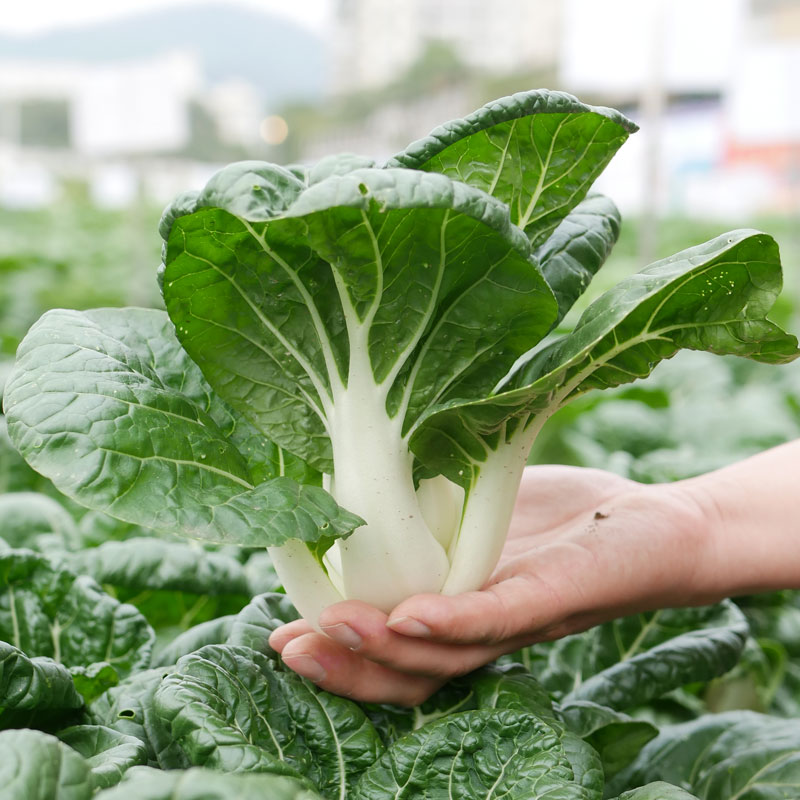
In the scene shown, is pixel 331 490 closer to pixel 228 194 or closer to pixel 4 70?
pixel 228 194

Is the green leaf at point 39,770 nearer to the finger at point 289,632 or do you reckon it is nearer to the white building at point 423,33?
the finger at point 289,632

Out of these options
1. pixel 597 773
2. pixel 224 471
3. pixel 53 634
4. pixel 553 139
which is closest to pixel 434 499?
pixel 224 471

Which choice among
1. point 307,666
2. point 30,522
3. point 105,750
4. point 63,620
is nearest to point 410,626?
point 307,666

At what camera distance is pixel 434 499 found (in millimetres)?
1376

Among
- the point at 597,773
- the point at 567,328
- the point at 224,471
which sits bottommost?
the point at 567,328

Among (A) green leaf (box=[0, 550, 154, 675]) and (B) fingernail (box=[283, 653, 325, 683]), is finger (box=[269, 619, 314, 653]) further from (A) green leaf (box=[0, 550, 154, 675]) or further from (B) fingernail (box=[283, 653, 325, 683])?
(A) green leaf (box=[0, 550, 154, 675])

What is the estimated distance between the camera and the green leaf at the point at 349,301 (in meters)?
1.08

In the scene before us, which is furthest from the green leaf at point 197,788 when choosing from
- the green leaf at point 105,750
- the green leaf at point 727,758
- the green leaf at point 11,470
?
the green leaf at point 11,470

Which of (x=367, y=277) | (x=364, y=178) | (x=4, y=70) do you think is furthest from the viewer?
(x=4, y=70)

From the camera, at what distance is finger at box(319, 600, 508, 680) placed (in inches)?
48.1

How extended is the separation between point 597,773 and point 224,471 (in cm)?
61

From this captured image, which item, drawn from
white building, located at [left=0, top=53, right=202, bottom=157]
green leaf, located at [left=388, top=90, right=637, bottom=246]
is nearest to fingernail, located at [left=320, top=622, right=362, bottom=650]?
green leaf, located at [left=388, top=90, right=637, bottom=246]

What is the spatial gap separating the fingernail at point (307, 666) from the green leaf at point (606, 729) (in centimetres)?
39

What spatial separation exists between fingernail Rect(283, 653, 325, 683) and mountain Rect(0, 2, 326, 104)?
388 ft
